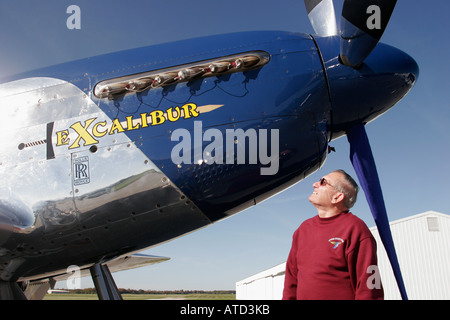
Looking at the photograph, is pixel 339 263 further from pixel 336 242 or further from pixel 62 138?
pixel 62 138

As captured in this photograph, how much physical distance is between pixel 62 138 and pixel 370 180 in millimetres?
3711

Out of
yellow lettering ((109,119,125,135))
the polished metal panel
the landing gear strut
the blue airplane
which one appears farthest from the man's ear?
the landing gear strut

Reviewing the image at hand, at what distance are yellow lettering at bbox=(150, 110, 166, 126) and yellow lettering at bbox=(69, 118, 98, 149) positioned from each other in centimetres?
71

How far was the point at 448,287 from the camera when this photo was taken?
1773cm

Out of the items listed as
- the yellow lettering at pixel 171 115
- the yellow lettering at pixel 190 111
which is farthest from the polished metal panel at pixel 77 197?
the yellow lettering at pixel 190 111

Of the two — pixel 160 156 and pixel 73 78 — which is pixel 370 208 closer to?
pixel 160 156

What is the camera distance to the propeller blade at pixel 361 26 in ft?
12.2

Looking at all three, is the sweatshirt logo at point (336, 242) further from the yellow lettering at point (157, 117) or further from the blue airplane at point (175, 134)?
the yellow lettering at point (157, 117)

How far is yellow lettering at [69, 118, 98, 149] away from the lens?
4.12 metres

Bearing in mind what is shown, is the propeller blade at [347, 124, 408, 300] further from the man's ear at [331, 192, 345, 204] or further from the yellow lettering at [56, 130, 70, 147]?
the yellow lettering at [56, 130, 70, 147]

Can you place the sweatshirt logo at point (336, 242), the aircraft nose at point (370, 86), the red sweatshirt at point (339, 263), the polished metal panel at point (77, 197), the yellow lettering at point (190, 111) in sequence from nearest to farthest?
1. the red sweatshirt at point (339, 263)
2. the sweatshirt logo at point (336, 242)
3. the polished metal panel at point (77, 197)
4. the yellow lettering at point (190, 111)
5. the aircraft nose at point (370, 86)

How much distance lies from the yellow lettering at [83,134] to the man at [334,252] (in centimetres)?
266

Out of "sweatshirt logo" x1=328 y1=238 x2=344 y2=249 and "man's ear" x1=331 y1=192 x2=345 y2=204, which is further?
"man's ear" x1=331 y1=192 x2=345 y2=204
